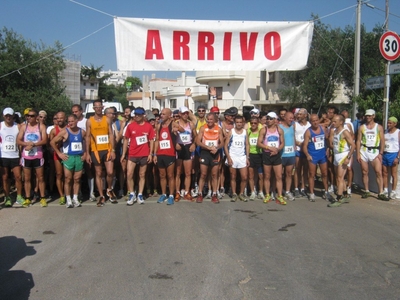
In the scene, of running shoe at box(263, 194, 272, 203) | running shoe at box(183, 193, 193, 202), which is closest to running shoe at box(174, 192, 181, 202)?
running shoe at box(183, 193, 193, 202)

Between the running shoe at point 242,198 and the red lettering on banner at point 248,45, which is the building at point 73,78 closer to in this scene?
the red lettering on banner at point 248,45

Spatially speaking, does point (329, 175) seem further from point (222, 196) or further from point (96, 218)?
point (96, 218)

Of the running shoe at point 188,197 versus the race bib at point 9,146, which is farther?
the running shoe at point 188,197

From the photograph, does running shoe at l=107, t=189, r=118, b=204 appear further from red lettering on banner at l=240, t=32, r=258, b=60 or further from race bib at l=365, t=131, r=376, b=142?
race bib at l=365, t=131, r=376, b=142

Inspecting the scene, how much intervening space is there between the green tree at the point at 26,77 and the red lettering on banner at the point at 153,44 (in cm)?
2529

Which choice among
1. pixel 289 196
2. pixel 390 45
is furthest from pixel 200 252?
pixel 390 45

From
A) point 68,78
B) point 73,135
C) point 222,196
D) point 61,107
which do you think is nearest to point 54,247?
point 73,135

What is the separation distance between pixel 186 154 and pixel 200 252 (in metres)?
4.03

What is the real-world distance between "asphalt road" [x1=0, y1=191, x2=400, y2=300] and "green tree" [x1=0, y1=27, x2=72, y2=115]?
28.6 m

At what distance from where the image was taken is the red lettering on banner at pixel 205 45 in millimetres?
10570

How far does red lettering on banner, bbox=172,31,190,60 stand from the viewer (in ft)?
34.4

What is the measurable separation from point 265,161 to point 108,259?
507 cm

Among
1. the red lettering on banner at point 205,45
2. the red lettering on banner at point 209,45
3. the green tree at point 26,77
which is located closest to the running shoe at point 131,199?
the red lettering on banner at point 209,45

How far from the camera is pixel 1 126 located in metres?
9.18
